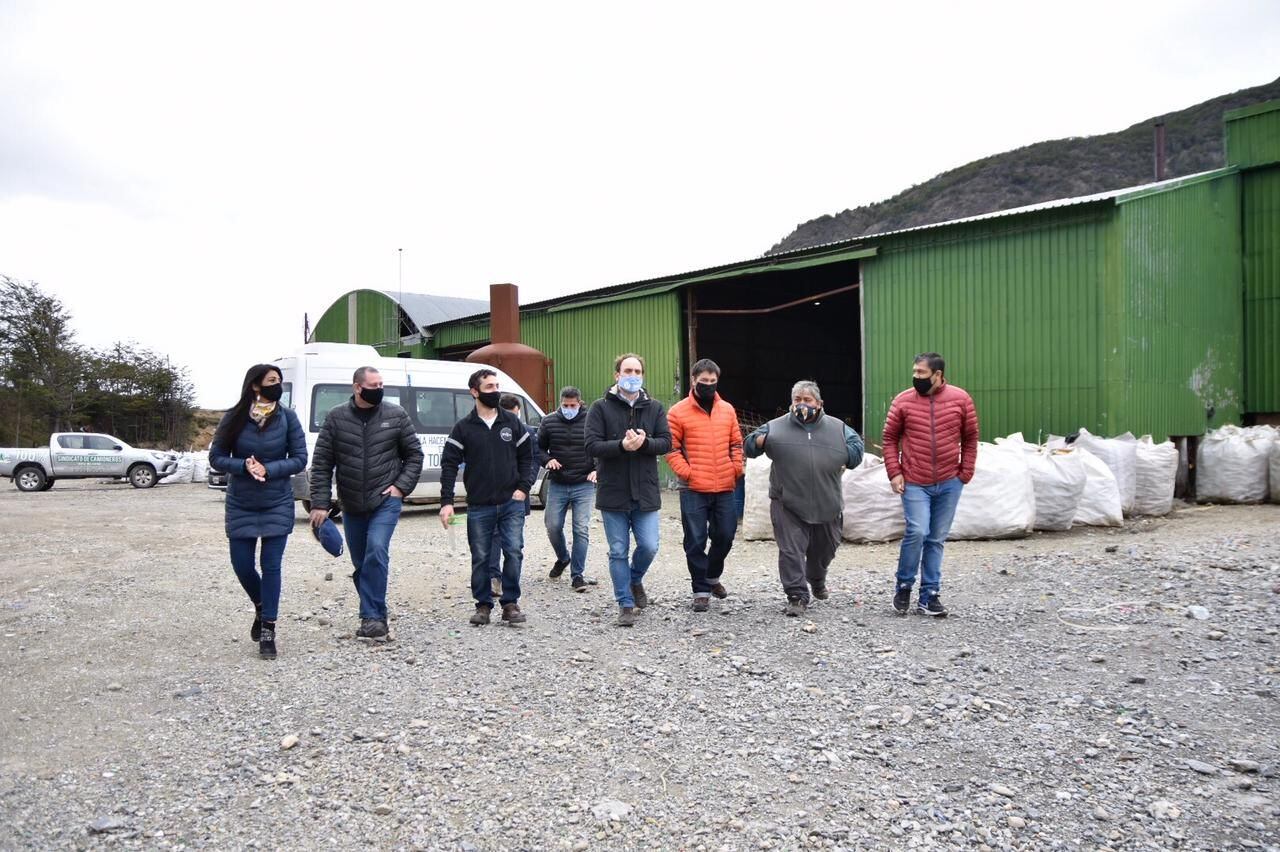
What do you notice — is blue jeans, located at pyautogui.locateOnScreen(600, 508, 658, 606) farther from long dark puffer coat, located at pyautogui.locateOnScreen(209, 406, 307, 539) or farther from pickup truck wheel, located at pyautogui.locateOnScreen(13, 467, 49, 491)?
pickup truck wheel, located at pyautogui.locateOnScreen(13, 467, 49, 491)

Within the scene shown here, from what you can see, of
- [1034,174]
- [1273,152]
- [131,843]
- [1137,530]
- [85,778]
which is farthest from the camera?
[1034,174]

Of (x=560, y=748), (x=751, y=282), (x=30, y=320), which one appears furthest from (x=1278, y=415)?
(x=30, y=320)

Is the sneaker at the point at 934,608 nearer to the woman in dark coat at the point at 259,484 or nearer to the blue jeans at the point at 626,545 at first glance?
the blue jeans at the point at 626,545

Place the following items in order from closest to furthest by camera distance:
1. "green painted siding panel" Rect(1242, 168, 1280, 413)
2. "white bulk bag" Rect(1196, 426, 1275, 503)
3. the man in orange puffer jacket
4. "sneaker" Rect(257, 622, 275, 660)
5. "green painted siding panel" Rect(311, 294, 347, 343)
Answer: "sneaker" Rect(257, 622, 275, 660), the man in orange puffer jacket, "white bulk bag" Rect(1196, 426, 1275, 503), "green painted siding panel" Rect(1242, 168, 1280, 413), "green painted siding panel" Rect(311, 294, 347, 343)

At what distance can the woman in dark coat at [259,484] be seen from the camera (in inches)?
201

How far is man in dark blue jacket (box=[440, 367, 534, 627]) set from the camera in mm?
5926

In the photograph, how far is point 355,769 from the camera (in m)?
3.49

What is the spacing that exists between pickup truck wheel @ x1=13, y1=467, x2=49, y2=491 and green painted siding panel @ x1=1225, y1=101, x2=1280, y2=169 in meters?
Result: 24.6

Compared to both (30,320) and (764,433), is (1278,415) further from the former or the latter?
(30,320)

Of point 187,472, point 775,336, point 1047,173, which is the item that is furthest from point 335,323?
point 1047,173

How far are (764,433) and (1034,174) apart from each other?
6420 cm

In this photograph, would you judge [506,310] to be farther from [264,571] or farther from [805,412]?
[264,571]

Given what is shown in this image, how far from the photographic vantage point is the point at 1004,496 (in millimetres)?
9195

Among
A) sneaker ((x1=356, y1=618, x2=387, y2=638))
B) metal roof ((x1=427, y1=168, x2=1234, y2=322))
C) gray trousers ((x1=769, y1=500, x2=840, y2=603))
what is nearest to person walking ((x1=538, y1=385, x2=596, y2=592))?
gray trousers ((x1=769, y1=500, x2=840, y2=603))
